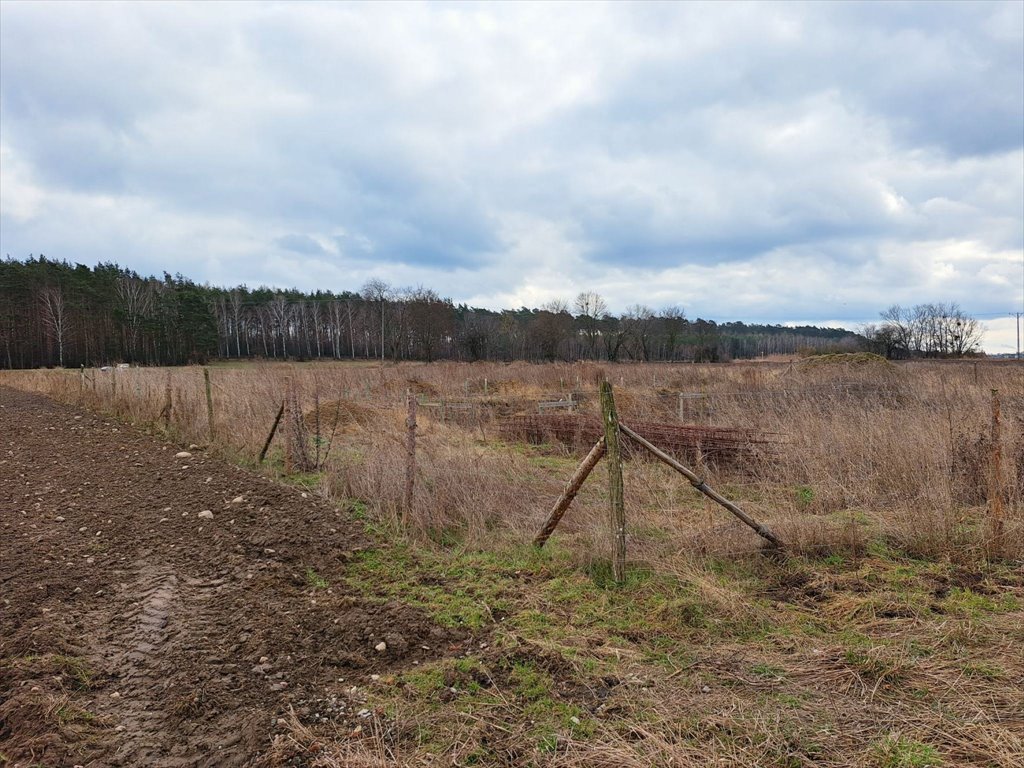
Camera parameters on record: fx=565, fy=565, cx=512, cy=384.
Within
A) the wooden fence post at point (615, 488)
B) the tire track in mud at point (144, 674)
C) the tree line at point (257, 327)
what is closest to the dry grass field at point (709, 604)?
the wooden fence post at point (615, 488)

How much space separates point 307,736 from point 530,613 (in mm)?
1770

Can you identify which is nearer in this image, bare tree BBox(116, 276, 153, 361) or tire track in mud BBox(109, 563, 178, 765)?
tire track in mud BBox(109, 563, 178, 765)

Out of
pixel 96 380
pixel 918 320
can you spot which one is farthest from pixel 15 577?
pixel 918 320

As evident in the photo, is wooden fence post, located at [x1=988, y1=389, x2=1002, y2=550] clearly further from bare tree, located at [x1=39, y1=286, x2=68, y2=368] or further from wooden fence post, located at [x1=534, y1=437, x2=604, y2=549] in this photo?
bare tree, located at [x1=39, y1=286, x2=68, y2=368]

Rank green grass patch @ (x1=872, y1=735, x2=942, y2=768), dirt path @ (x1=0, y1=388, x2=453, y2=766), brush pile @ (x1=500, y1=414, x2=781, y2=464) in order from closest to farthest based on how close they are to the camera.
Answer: green grass patch @ (x1=872, y1=735, x2=942, y2=768) → dirt path @ (x1=0, y1=388, x2=453, y2=766) → brush pile @ (x1=500, y1=414, x2=781, y2=464)

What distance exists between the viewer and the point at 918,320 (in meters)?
71.9

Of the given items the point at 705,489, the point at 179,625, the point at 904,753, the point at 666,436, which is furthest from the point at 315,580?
the point at 666,436

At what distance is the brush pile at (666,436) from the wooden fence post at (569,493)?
11.5 feet

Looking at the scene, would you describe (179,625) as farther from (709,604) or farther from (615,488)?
(709,604)

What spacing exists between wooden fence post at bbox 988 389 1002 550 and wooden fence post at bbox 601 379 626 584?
3.31 m

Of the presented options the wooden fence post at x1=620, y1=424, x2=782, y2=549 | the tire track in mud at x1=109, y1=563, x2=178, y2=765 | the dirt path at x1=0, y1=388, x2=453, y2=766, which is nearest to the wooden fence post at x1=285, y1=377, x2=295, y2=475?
the dirt path at x1=0, y1=388, x2=453, y2=766

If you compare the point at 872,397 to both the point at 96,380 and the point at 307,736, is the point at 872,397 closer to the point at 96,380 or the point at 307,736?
the point at 307,736

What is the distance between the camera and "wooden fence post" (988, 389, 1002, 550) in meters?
4.99

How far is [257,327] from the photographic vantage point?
83.6m
